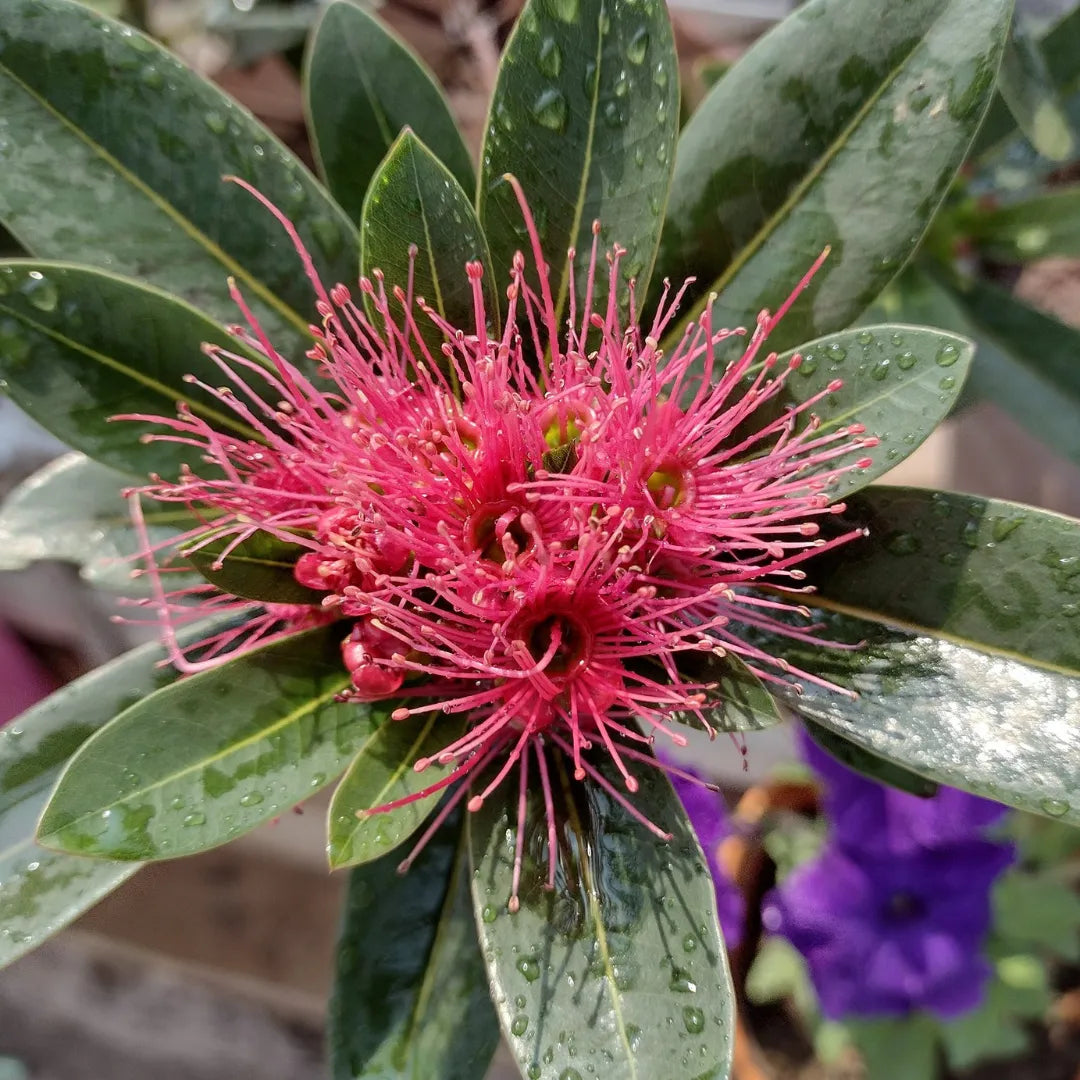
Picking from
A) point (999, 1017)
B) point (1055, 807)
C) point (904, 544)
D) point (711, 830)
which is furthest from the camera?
point (999, 1017)

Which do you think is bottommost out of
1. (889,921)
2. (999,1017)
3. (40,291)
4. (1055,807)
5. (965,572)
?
(999,1017)

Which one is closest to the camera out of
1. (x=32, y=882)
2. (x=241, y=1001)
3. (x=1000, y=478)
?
(x=32, y=882)

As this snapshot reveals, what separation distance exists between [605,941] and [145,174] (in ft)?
1.96

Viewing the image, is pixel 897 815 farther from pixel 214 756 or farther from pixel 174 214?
pixel 174 214

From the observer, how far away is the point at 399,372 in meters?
0.59

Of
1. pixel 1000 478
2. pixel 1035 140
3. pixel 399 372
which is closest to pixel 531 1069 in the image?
pixel 399 372

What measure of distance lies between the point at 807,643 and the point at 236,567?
1.19 feet

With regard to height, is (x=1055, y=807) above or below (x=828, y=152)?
below

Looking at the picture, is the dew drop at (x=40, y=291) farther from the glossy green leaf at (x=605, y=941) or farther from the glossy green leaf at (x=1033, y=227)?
the glossy green leaf at (x=1033, y=227)

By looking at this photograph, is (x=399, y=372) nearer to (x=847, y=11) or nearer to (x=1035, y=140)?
(x=847, y=11)

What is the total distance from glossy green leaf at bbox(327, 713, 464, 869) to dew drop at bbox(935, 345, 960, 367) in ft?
1.22

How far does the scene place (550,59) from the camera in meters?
0.59

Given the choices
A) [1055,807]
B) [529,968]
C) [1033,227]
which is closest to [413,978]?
[529,968]

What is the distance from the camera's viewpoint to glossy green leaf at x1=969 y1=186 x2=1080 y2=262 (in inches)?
43.2
